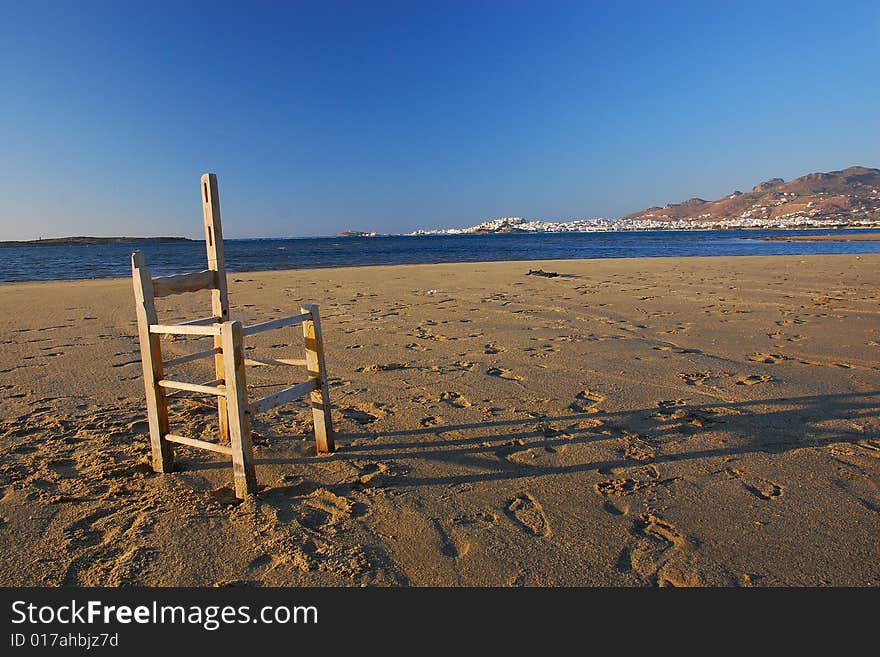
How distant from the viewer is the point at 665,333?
7.67 meters

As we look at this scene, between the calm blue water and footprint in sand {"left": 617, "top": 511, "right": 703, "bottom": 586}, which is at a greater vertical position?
the calm blue water

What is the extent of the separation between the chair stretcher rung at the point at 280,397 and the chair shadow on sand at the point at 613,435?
0.55 metres

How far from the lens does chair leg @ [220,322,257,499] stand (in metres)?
3.05

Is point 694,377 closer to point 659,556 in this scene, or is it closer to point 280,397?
point 659,556

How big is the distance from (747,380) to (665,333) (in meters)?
2.39

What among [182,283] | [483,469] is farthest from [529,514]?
[182,283]

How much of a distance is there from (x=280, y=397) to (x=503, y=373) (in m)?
2.96

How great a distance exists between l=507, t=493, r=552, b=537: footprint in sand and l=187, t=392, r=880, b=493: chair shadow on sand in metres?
0.31

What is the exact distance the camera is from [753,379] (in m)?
5.36

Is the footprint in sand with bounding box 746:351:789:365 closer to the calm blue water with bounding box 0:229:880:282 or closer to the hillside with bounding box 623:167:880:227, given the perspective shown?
the calm blue water with bounding box 0:229:880:282

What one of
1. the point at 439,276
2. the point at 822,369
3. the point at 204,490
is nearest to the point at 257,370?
the point at 204,490

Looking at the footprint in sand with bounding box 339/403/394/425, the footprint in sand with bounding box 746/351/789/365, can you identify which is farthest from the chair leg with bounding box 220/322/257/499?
the footprint in sand with bounding box 746/351/789/365

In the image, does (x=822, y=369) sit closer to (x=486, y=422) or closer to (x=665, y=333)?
(x=665, y=333)

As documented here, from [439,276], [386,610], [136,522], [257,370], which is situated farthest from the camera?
[439,276]
